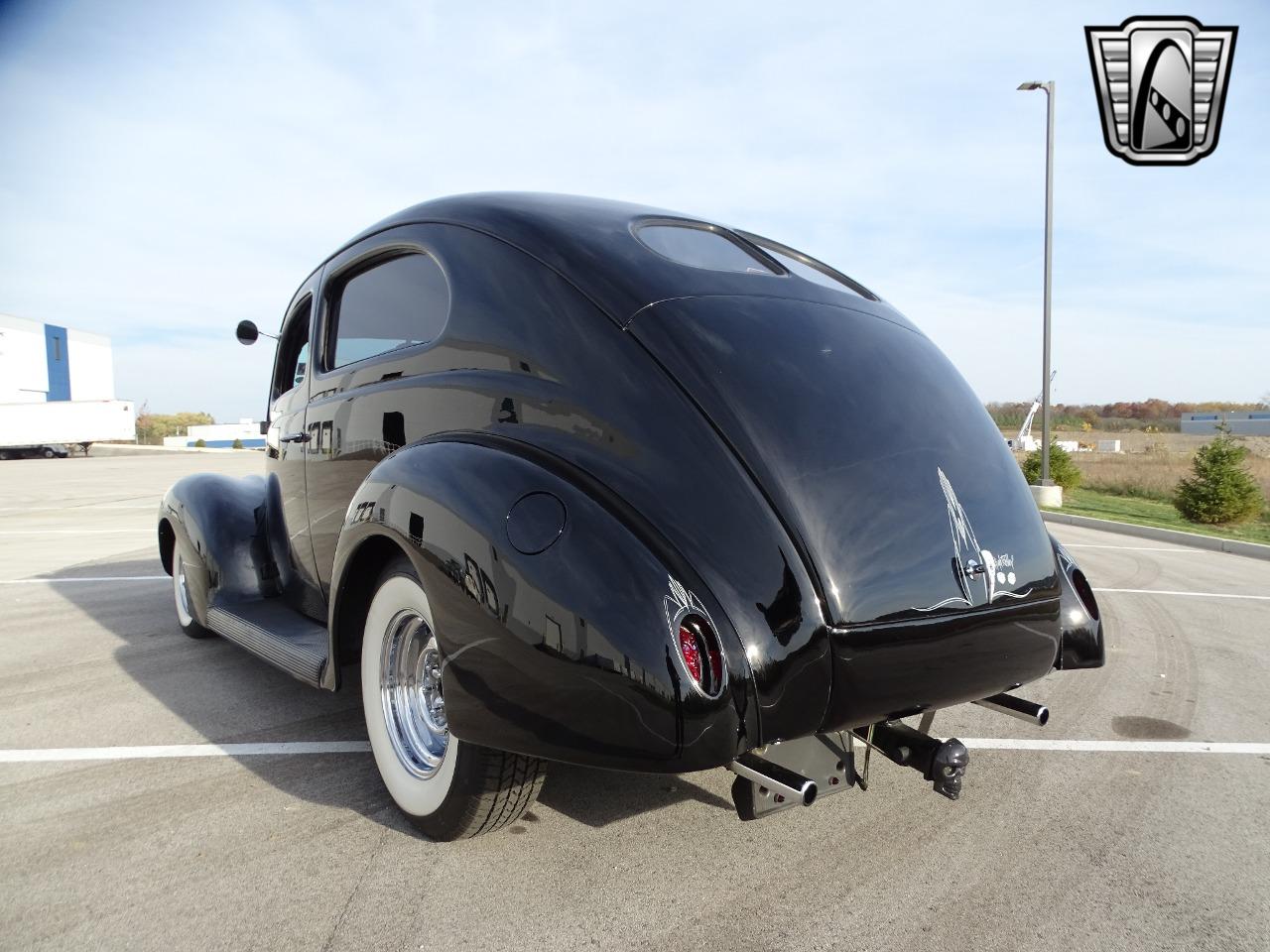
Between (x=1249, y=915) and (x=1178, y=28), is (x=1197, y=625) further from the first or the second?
(x=1178, y=28)

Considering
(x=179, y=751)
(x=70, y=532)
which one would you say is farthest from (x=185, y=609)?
(x=70, y=532)

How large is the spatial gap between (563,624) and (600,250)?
4.29 feet

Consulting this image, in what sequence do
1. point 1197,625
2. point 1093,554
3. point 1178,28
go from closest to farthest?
point 1197,625
point 1178,28
point 1093,554

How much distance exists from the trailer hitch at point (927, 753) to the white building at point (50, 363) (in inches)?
2053

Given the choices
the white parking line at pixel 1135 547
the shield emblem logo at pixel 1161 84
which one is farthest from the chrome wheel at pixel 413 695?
the white parking line at pixel 1135 547

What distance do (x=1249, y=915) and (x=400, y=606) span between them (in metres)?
2.52

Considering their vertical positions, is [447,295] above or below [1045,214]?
below

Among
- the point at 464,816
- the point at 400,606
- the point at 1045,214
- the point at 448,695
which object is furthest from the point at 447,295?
the point at 1045,214

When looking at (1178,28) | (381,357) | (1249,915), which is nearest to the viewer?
(1249,915)

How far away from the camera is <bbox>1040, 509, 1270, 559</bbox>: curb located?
1149 cm

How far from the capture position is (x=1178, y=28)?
362 inches

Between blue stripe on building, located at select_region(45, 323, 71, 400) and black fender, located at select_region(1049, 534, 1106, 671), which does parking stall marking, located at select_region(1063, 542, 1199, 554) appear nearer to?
black fender, located at select_region(1049, 534, 1106, 671)

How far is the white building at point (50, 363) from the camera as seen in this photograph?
50906 mm

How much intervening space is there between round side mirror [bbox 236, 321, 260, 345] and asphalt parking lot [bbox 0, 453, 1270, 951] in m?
1.91
